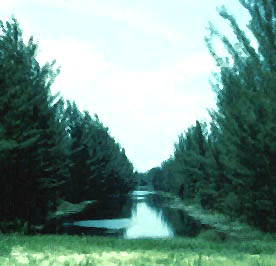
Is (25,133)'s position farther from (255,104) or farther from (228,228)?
(228,228)

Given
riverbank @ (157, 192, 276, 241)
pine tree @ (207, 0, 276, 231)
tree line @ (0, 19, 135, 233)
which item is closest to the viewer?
pine tree @ (207, 0, 276, 231)

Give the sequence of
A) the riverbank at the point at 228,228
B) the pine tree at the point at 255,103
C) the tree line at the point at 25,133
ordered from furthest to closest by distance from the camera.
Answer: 1. the riverbank at the point at 228,228
2. the tree line at the point at 25,133
3. the pine tree at the point at 255,103

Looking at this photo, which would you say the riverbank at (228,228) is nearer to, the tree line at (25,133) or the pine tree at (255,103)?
the pine tree at (255,103)

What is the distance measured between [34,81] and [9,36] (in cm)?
291

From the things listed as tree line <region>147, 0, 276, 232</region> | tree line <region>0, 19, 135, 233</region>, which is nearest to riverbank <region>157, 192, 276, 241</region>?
tree line <region>147, 0, 276, 232</region>

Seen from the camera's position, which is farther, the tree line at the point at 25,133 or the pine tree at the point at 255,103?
the tree line at the point at 25,133

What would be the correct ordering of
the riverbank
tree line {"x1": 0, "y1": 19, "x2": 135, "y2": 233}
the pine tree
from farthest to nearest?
the riverbank → tree line {"x1": 0, "y1": 19, "x2": 135, "y2": 233} → the pine tree

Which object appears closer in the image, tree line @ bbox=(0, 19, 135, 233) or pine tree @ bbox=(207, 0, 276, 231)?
pine tree @ bbox=(207, 0, 276, 231)

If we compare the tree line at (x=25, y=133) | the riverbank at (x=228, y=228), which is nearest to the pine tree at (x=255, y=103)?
the riverbank at (x=228, y=228)

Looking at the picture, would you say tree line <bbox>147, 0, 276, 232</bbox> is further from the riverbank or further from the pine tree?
the riverbank

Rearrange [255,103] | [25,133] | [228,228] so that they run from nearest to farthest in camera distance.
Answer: [255,103] < [25,133] < [228,228]

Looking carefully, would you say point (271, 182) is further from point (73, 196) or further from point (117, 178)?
point (117, 178)

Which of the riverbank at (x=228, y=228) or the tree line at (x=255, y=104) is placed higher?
the tree line at (x=255, y=104)

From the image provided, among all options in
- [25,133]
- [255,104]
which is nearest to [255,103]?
[255,104]
